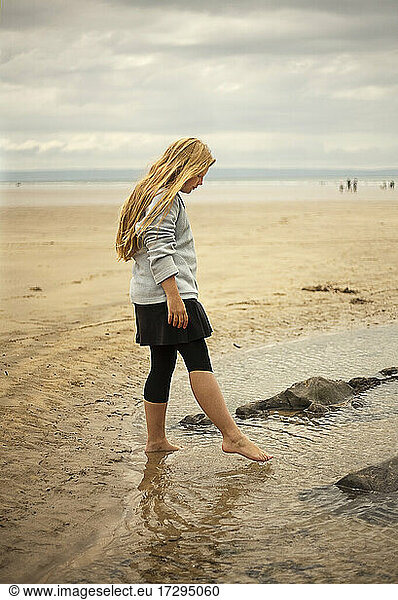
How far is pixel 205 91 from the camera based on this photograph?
2348 centimetres

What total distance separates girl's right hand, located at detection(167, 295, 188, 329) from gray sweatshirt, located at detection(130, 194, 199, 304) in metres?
0.06

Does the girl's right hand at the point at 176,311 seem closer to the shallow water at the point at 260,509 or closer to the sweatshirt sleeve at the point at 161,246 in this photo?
the sweatshirt sleeve at the point at 161,246

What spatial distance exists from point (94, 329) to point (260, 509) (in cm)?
253

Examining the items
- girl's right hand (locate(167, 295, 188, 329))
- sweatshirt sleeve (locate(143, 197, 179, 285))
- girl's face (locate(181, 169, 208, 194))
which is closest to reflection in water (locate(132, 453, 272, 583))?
girl's right hand (locate(167, 295, 188, 329))

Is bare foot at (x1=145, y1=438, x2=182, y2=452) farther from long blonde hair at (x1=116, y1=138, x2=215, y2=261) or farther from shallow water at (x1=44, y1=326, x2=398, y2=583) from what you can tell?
long blonde hair at (x1=116, y1=138, x2=215, y2=261)

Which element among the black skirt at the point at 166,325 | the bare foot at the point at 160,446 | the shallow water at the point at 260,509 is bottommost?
the shallow water at the point at 260,509

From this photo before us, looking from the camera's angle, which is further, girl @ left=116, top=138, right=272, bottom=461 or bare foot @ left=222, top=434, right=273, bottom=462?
bare foot @ left=222, top=434, right=273, bottom=462

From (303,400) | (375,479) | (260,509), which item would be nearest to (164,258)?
→ (260,509)

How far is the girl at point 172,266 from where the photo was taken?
229cm

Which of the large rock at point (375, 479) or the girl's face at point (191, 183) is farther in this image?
the girl's face at point (191, 183)

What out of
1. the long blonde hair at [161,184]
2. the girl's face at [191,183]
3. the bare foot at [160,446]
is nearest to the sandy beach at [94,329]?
the bare foot at [160,446]

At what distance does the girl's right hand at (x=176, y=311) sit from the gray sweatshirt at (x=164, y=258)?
0.06m

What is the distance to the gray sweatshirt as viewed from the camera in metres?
2.28
